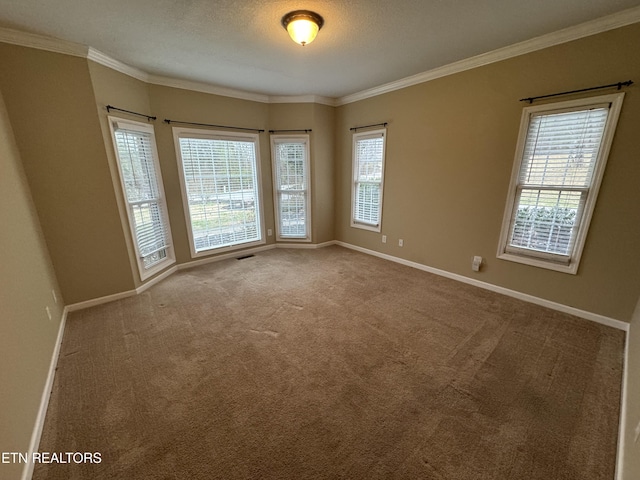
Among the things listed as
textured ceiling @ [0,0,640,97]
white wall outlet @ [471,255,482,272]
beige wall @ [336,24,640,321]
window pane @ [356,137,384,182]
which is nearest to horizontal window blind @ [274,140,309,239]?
beige wall @ [336,24,640,321]

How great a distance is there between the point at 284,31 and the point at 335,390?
9.84 feet

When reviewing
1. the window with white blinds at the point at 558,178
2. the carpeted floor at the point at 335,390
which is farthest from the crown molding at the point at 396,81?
the carpeted floor at the point at 335,390

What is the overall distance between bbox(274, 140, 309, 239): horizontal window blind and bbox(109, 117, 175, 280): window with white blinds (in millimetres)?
1891

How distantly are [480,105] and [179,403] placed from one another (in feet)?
13.3

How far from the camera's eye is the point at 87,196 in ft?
8.86

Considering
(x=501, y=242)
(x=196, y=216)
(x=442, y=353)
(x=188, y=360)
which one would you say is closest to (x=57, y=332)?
(x=188, y=360)

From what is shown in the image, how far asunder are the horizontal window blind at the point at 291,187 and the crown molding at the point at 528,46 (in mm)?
1709

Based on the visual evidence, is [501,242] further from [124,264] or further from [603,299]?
[124,264]

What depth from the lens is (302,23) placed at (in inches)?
79.0

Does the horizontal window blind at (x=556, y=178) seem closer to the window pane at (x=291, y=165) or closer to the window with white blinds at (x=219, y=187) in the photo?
the window pane at (x=291, y=165)

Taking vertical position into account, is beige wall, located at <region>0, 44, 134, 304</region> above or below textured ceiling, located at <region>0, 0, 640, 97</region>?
below

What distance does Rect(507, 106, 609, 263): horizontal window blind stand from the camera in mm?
2367

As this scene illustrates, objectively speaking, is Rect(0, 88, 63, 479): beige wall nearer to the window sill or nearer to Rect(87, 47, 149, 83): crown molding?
Rect(87, 47, 149, 83): crown molding

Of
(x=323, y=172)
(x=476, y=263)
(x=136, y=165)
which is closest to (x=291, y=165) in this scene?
(x=323, y=172)
